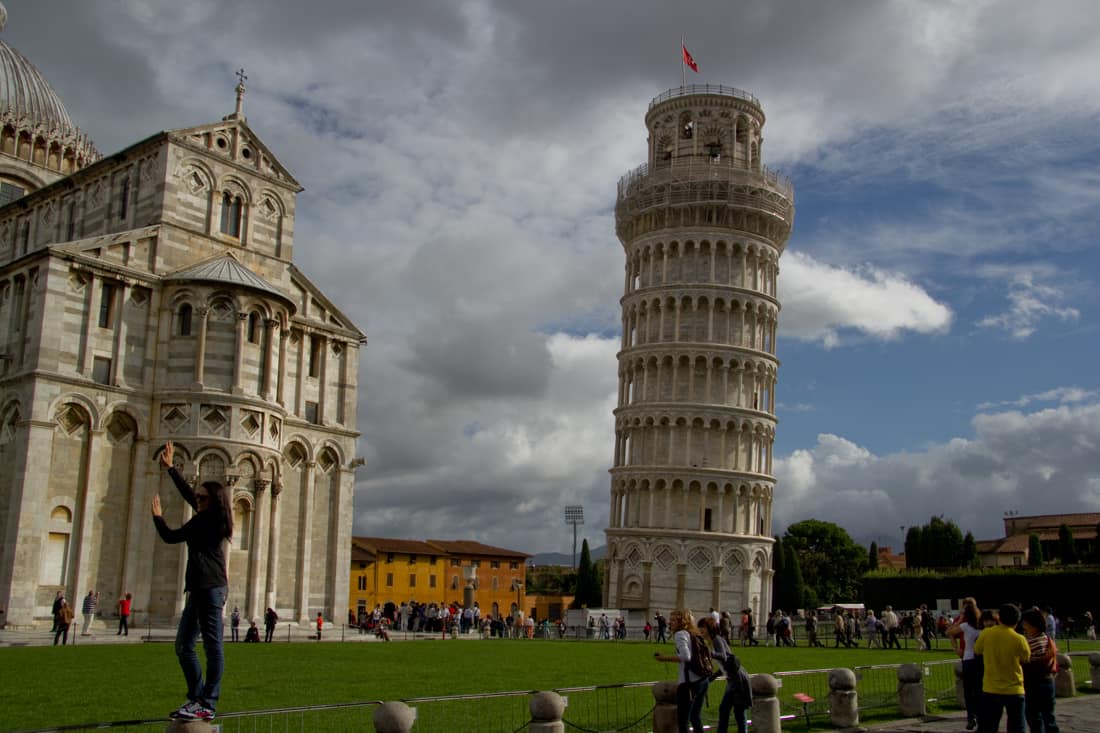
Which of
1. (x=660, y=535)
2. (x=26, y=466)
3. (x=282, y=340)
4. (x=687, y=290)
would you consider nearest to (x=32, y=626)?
(x=26, y=466)

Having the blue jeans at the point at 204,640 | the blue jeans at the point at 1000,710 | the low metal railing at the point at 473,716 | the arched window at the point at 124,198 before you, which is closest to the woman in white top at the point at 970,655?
the blue jeans at the point at 1000,710

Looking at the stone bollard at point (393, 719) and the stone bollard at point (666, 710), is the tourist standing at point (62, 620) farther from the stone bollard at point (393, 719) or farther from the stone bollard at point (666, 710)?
the stone bollard at point (393, 719)

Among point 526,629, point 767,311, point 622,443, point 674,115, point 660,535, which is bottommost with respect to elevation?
point 526,629

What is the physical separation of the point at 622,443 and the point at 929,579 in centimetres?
1996

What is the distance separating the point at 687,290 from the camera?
6378cm

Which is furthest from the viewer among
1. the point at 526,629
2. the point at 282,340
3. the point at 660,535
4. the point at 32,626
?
the point at 660,535

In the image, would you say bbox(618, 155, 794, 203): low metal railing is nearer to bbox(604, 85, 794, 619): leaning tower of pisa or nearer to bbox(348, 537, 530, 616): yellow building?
bbox(604, 85, 794, 619): leaning tower of pisa

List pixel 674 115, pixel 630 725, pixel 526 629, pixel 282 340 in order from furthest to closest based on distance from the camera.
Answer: pixel 674 115 < pixel 526 629 < pixel 282 340 < pixel 630 725

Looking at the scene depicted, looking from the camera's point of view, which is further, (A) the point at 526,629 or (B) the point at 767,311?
(B) the point at 767,311

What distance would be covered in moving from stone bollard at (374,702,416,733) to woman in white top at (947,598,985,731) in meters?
7.61

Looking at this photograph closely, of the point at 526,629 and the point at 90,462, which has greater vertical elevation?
the point at 90,462

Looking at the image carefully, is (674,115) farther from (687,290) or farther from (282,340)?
(282,340)

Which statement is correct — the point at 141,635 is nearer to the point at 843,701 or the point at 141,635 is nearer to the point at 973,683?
the point at 843,701

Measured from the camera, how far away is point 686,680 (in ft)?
38.7
